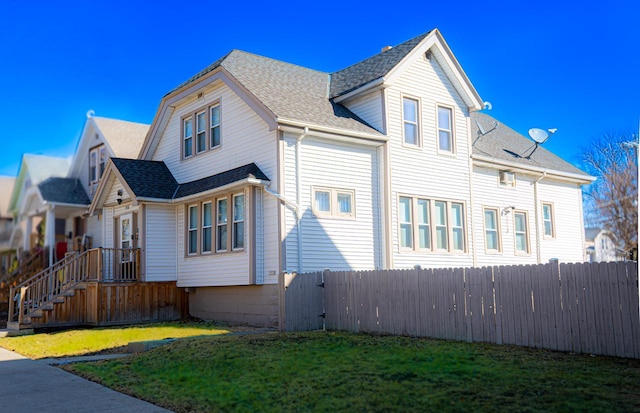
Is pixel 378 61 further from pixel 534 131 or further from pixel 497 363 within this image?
pixel 497 363

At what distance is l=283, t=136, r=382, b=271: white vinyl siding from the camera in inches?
667

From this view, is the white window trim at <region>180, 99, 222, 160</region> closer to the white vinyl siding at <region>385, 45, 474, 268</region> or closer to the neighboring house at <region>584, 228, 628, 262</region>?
the white vinyl siding at <region>385, 45, 474, 268</region>

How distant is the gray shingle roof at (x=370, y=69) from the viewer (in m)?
19.6

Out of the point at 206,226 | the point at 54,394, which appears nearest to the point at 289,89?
the point at 206,226

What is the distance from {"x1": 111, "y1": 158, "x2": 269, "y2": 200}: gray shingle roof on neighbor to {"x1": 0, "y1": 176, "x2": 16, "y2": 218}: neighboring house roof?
997 inches

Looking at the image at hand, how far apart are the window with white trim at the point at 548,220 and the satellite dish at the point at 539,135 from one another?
250 cm

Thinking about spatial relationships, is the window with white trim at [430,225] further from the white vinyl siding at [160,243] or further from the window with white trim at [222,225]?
the white vinyl siding at [160,243]

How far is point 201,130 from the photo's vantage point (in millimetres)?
20594

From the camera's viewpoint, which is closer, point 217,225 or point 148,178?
point 217,225

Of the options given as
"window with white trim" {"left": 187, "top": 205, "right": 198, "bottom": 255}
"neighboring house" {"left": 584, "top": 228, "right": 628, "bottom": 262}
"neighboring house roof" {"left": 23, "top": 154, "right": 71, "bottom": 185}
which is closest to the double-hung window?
"window with white trim" {"left": 187, "top": 205, "right": 198, "bottom": 255}

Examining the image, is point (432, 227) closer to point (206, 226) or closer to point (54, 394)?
point (206, 226)

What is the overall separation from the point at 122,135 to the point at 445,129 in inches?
582

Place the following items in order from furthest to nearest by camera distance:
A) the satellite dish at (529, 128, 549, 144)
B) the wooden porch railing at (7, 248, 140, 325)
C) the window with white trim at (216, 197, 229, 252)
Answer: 1. the satellite dish at (529, 128, 549, 144)
2. the wooden porch railing at (7, 248, 140, 325)
3. the window with white trim at (216, 197, 229, 252)

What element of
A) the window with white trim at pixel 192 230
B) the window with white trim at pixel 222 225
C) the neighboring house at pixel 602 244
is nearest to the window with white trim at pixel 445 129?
the window with white trim at pixel 222 225
